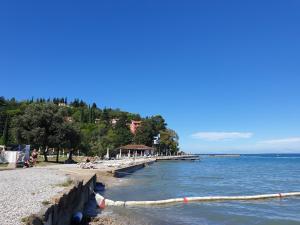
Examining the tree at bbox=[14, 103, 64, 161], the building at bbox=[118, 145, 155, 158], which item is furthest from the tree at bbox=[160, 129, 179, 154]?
the tree at bbox=[14, 103, 64, 161]

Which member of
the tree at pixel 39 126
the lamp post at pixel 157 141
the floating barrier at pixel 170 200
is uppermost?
the lamp post at pixel 157 141

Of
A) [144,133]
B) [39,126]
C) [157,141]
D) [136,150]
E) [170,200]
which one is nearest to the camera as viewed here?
[170,200]

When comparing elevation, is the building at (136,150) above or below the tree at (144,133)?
below

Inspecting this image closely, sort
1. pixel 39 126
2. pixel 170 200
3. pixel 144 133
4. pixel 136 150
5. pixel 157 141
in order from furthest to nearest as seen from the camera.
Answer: pixel 157 141, pixel 144 133, pixel 136 150, pixel 39 126, pixel 170 200

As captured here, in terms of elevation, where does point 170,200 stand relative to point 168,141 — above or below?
below

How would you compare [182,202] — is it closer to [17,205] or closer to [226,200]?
[226,200]

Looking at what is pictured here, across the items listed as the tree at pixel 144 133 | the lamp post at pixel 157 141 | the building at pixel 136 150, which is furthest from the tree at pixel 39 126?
the lamp post at pixel 157 141

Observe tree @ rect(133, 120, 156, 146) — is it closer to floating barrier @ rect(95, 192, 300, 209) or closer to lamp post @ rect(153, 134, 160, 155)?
lamp post @ rect(153, 134, 160, 155)

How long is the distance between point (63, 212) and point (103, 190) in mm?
17600

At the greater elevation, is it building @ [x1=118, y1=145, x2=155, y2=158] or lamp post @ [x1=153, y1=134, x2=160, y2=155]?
lamp post @ [x1=153, y1=134, x2=160, y2=155]

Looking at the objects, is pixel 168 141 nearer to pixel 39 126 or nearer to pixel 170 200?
pixel 39 126

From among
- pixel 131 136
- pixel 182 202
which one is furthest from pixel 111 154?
pixel 182 202

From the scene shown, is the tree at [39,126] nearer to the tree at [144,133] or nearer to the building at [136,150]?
the building at [136,150]

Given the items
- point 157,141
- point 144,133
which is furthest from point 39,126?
point 157,141
